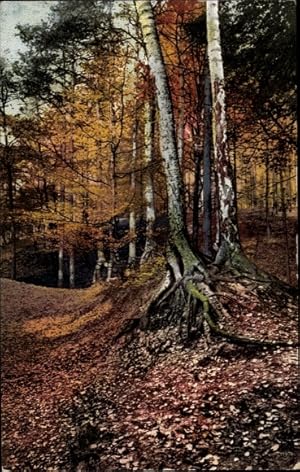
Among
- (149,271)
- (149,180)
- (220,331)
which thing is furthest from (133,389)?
(149,180)

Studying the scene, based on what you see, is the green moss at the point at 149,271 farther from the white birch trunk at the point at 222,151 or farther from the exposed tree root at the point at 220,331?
the white birch trunk at the point at 222,151

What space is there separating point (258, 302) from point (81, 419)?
1.55 meters

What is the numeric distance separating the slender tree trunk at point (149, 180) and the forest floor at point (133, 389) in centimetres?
31

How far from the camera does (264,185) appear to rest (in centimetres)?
400

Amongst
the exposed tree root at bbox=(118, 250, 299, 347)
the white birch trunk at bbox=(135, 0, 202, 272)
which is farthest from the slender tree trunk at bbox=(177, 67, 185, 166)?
the exposed tree root at bbox=(118, 250, 299, 347)

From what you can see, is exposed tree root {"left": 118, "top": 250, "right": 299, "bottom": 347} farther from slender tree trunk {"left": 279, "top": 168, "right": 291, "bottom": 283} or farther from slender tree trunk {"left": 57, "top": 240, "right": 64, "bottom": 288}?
slender tree trunk {"left": 57, "top": 240, "right": 64, "bottom": 288}

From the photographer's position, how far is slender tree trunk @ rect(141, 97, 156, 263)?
4.11 m

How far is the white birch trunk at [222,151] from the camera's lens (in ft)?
12.3

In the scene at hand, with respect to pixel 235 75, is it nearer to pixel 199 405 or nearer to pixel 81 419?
pixel 199 405

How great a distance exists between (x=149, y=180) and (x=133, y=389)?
6.30 ft

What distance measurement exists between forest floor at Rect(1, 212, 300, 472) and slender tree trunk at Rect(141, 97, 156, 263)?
31 cm

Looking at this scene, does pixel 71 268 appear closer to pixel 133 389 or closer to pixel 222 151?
pixel 133 389

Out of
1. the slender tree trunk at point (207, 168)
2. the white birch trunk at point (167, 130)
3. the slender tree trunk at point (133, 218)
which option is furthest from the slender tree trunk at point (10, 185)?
the slender tree trunk at point (207, 168)

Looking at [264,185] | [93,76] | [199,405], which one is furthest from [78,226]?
[199,405]
